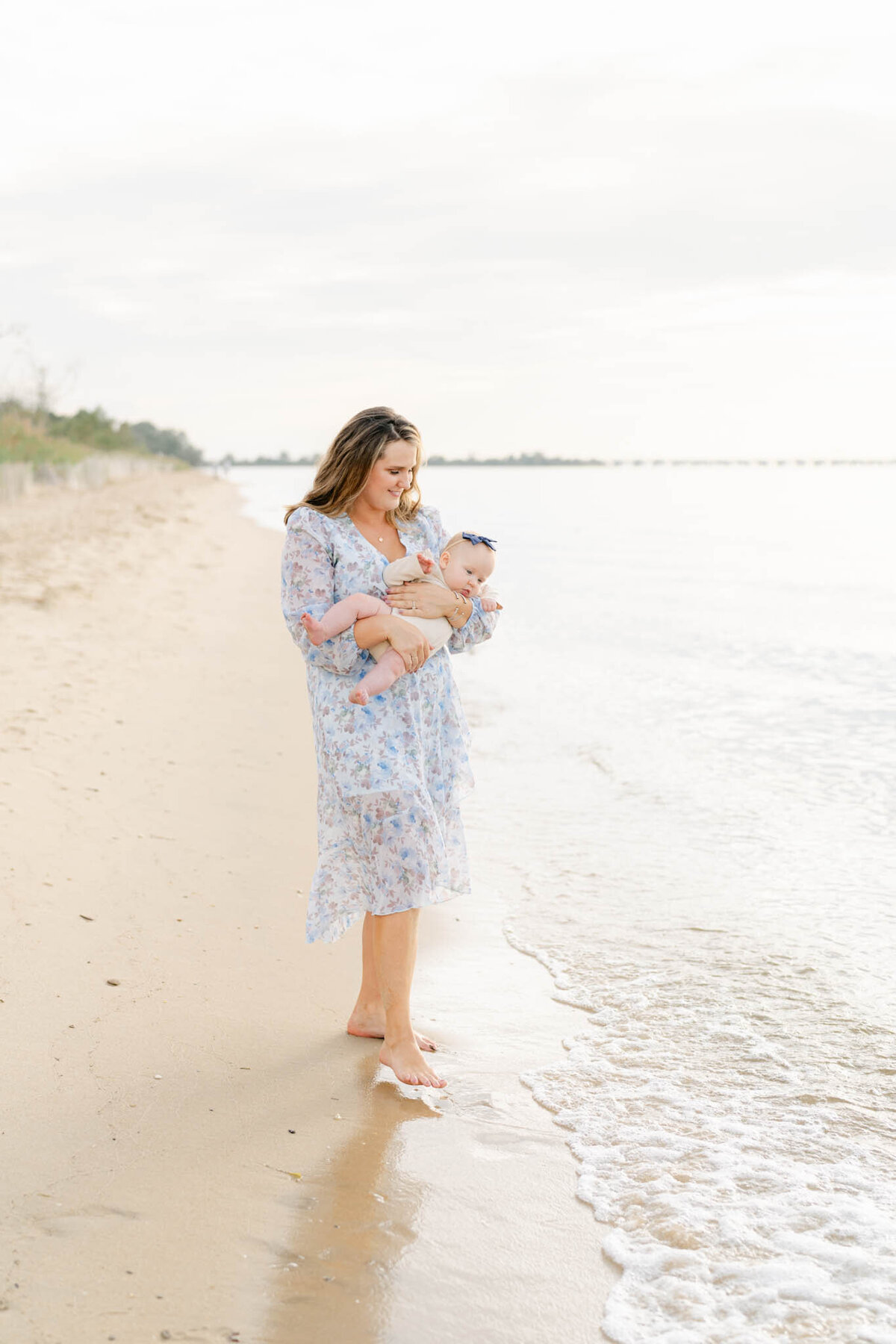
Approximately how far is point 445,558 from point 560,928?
6.70ft

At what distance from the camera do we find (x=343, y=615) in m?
3.31

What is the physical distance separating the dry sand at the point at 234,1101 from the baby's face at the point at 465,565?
1460 millimetres

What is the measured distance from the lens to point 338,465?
3459 millimetres

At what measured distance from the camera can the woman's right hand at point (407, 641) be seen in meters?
3.29

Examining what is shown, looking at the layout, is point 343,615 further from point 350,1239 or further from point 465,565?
point 350,1239

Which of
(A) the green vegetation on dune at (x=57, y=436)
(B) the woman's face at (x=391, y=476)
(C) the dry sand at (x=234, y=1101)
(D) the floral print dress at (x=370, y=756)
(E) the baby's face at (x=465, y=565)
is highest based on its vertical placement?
(A) the green vegetation on dune at (x=57, y=436)

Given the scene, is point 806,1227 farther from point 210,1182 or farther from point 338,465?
point 338,465

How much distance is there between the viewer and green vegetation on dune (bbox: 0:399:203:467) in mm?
36250

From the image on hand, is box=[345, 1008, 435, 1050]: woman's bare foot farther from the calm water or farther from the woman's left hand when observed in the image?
the woman's left hand

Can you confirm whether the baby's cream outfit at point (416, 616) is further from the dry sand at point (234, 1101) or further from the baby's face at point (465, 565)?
the dry sand at point (234, 1101)

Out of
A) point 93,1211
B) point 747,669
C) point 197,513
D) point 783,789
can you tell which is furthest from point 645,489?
point 93,1211

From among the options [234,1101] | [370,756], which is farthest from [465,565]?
[234,1101]

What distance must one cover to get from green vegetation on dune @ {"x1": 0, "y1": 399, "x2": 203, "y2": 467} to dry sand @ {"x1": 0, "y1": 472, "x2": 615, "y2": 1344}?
94.4ft

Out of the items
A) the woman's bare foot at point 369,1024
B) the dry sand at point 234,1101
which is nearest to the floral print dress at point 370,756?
the woman's bare foot at point 369,1024
